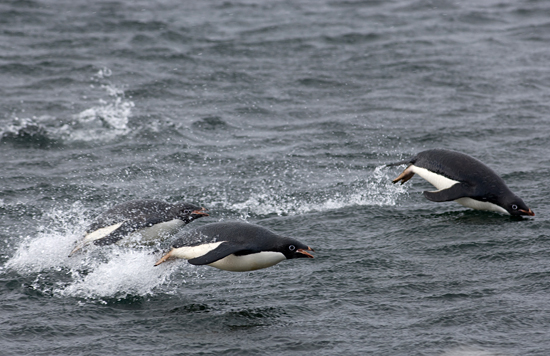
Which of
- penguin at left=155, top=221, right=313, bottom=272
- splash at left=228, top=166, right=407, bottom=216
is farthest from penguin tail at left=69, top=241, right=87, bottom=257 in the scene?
splash at left=228, top=166, right=407, bottom=216

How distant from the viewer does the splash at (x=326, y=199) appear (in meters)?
9.58

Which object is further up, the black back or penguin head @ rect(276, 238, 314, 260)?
the black back

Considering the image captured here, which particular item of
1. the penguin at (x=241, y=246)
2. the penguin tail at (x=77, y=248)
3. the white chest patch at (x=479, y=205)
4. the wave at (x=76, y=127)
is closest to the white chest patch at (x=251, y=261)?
the penguin at (x=241, y=246)

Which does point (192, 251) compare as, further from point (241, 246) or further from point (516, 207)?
point (516, 207)

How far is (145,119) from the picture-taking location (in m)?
13.4

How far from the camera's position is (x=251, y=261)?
23.0 feet

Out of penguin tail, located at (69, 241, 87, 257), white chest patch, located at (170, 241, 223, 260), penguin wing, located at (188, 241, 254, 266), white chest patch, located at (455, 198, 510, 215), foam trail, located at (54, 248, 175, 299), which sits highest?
penguin wing, located at (188, 241, 254, 266)

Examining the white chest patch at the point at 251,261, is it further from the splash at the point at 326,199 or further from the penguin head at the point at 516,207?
the penguin head at the point at 516,207

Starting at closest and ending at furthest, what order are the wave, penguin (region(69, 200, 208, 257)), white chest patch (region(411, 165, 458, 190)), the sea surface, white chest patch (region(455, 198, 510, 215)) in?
the sea surface < penguin (region(69, 200, 208, 257)) < white chest patch (region(455, 198, 510, 215)) < white chest patch (region(411, 165, 458, 190)) < the wave

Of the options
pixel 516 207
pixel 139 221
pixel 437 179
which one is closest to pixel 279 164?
pixel 437 179

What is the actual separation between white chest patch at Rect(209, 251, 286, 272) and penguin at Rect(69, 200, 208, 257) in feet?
3.44

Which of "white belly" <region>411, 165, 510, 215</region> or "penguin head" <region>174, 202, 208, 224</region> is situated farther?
"white belly" <region>411, 165, 510, 215</region>

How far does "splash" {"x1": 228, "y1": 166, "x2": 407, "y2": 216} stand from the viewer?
9.58 metres

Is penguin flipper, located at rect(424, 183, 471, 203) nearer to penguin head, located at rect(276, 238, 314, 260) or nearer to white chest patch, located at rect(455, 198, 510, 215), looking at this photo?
white chest patch, located at rect(455, 198, 510, 215)
